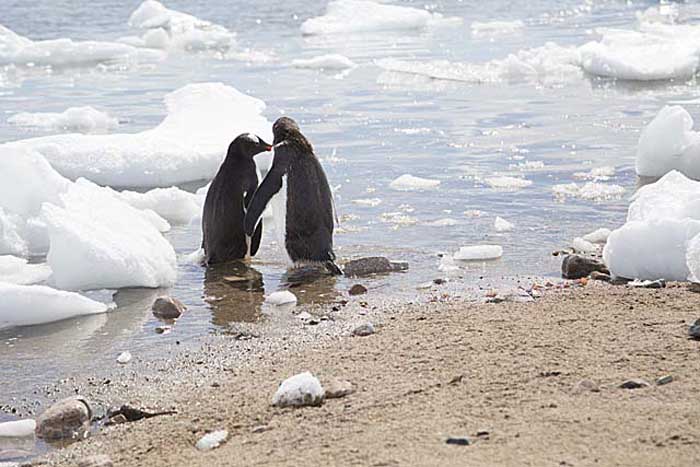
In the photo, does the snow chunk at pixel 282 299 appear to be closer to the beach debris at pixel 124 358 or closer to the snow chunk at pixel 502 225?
the beach debris at pixel 124 358

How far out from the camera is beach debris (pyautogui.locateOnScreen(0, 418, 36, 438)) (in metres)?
4.20

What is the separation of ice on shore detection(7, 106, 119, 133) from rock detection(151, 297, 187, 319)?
5.93m

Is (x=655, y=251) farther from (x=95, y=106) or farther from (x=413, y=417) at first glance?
(x=95, y=106)

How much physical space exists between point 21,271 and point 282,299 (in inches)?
63.6

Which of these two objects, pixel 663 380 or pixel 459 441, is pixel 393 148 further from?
pixel 459 441

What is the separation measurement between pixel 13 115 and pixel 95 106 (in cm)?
98

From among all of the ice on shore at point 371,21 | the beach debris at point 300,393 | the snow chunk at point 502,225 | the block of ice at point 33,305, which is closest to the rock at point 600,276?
the snow chunk at point 502,225

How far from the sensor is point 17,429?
4.20 meters

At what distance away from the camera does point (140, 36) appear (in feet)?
72.2

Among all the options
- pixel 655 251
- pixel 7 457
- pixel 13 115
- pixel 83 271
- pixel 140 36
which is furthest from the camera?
pixel 140 36

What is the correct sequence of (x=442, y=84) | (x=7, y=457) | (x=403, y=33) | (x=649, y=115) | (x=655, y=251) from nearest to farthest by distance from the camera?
1. (x=7, y=457)
2. (x=655, y=251)
3. (x=649, y=115)
4. (x=442, y=84)
5. (x=403, y=33)

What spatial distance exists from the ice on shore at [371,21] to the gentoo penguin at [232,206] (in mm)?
14115

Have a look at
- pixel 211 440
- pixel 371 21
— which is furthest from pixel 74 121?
pixel 371 21

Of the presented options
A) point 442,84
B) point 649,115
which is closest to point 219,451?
point 649,115
